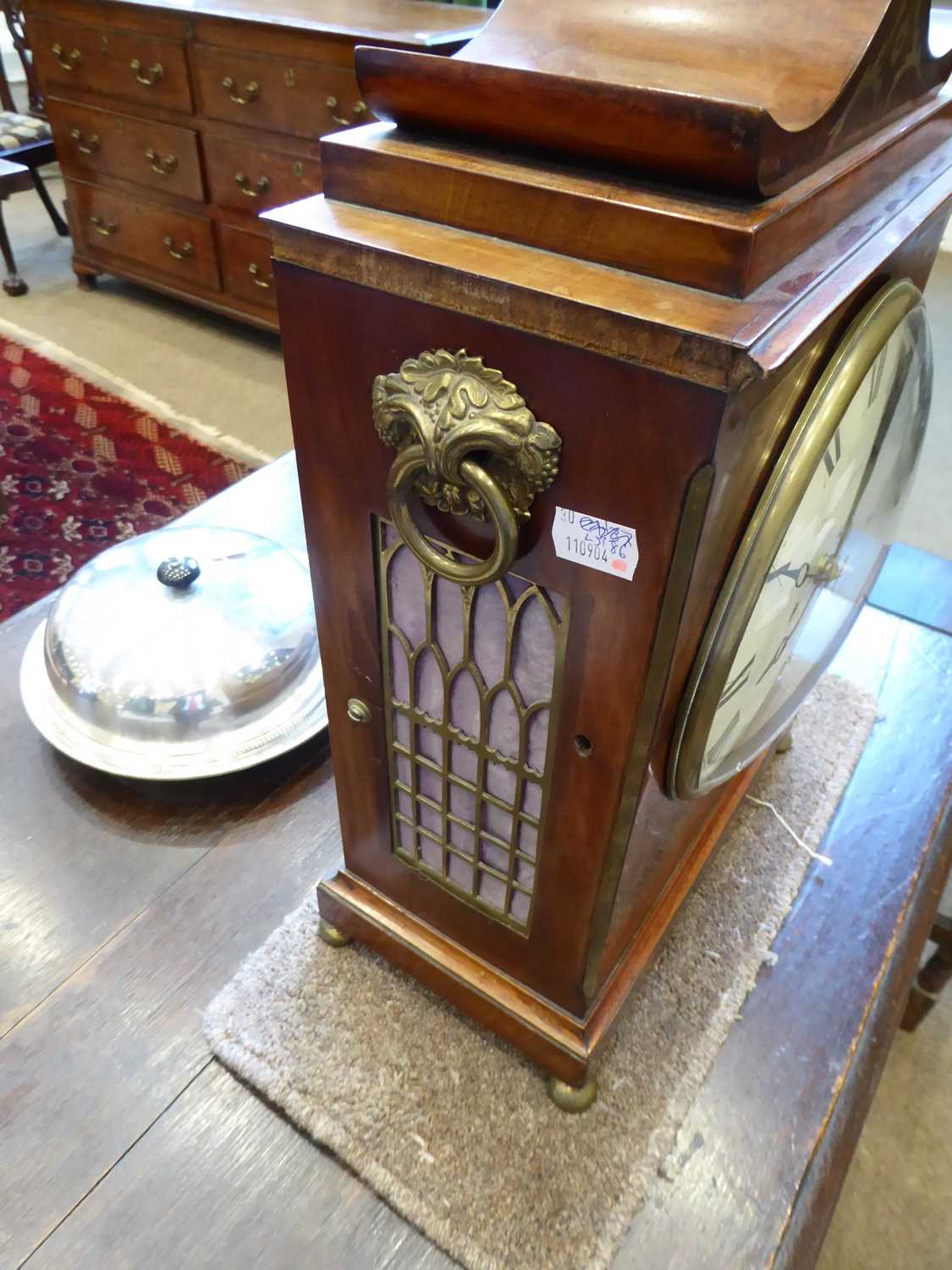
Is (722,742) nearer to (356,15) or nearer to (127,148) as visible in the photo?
(356,15)

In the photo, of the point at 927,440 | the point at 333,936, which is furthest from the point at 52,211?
the point at 333,936

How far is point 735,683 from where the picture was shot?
54 centimetres

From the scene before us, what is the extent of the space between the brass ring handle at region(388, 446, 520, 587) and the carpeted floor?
40.4 inches

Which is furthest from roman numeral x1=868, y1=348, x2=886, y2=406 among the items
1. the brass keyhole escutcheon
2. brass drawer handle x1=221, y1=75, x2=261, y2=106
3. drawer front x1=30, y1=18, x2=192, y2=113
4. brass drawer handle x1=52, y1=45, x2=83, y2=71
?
brass drawer handle x1=52, y1=45, x2=83, y2=71

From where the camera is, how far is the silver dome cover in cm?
79

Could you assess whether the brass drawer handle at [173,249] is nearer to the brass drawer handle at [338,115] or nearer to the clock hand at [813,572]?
the brass drawer handle at [338,115]

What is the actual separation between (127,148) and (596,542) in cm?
232

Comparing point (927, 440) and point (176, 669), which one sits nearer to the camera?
point (176, 669)

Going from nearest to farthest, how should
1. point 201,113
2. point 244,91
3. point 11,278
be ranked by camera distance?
point 244,91 → point 201,113 → point 11,278

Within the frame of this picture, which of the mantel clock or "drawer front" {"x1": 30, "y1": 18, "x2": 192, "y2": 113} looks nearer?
the mantel clock

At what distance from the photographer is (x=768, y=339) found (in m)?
0.33

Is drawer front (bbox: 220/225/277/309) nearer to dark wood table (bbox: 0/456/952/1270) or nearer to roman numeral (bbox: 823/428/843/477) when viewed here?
dark wood table (bbox: 0/456/952/1270)

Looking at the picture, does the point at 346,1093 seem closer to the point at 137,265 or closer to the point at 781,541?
the point at 781,541

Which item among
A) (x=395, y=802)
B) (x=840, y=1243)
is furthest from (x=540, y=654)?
(x=840, y=1243)
